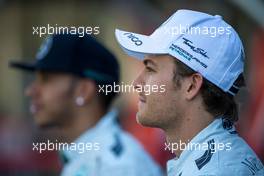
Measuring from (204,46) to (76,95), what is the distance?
1.52 m

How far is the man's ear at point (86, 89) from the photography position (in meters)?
4.43

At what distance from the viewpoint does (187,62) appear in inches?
118

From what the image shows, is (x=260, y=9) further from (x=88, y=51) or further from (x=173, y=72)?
(x=173, y=72)

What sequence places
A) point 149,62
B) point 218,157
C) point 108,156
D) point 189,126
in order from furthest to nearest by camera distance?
point 108,156 < point 149,62 < point 189,126 < point 218,157

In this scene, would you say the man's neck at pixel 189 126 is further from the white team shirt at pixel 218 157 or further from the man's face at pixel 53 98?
the man's face at pixel 53 98

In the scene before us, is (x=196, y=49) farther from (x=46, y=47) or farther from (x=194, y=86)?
(x=46, y=47)

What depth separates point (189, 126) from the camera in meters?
2.97

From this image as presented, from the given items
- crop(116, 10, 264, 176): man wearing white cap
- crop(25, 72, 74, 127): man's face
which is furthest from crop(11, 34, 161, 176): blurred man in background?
crop(116, 10, 264, 176): man wearing white cap

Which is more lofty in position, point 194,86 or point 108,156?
point 194,86

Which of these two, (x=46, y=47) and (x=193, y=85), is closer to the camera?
(x=193, y=85)

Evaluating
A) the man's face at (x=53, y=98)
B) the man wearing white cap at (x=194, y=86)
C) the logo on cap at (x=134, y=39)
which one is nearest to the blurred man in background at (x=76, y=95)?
the man's face at (x=53, y=98)

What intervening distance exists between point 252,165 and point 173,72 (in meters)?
0.38

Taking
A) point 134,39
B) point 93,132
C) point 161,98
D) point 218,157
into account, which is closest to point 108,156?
point 93,132

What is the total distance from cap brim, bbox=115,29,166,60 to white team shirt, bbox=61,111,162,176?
0.92 m
